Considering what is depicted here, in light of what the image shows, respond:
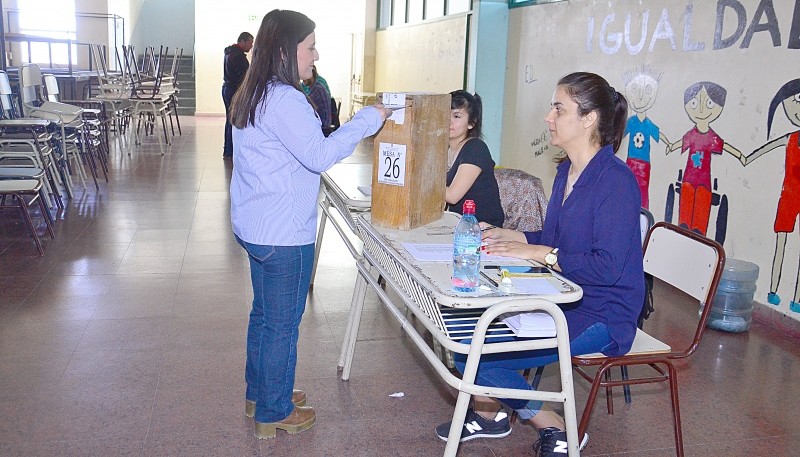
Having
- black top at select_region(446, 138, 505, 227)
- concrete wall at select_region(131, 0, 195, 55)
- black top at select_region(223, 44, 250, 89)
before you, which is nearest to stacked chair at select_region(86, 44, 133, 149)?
black top at select_region(223, 44, 250, 89)

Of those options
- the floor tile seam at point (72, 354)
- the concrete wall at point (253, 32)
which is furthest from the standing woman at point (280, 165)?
the concrete wall at point (253, 32)

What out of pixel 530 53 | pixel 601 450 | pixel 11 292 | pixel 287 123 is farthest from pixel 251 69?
pixel 530 53

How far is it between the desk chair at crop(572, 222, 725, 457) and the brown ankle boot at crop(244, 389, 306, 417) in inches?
38.2

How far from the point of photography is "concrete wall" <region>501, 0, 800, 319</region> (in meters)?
3.78

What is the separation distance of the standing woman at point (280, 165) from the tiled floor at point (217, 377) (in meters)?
0.42

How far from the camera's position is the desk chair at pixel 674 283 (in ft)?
7.18

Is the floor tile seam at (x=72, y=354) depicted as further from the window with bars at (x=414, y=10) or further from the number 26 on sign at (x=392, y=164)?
the window with bars at (x=414, y=10)

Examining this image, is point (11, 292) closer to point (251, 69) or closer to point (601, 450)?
point (251, 69)

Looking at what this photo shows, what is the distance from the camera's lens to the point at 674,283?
8.06 feet

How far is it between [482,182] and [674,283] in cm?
92

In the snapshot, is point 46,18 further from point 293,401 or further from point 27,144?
point 293,401

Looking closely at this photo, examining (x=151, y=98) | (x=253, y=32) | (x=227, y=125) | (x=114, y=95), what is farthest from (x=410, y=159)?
(x=253, y=32)

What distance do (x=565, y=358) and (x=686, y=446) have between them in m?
1.03

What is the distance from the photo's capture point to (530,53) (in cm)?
696
